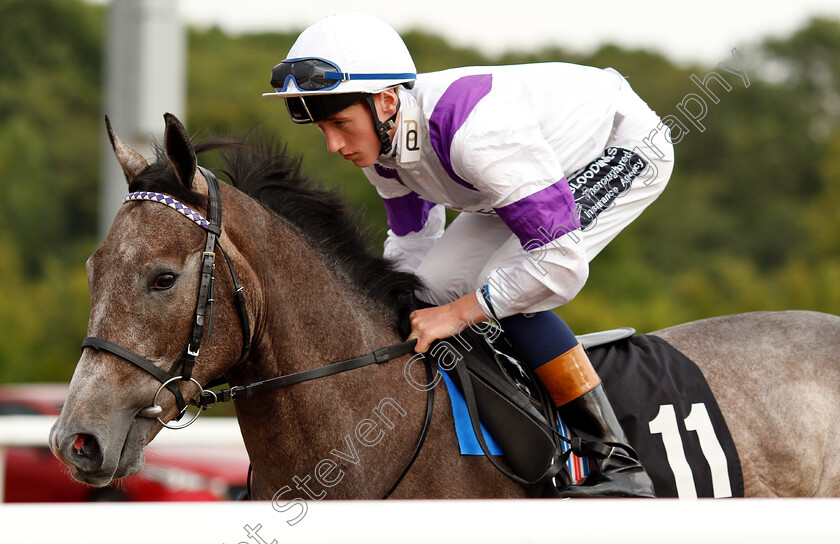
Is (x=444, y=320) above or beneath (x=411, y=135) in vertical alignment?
beneath

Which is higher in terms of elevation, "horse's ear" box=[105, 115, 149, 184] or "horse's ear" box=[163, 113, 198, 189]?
"horse's ear" box=[163, 113, 198, 189]

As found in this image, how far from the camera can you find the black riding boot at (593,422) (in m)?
2.64

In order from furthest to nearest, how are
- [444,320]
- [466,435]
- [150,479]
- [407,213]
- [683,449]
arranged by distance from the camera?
1. [150,479]
2. [407,213]
3. [683,449]
4. [444,320]
5. [466,435]

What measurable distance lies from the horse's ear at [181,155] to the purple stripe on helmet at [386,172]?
78 cm

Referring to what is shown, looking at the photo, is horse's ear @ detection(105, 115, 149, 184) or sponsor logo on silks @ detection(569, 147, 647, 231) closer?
horse's ear @ detection(105, 115, 149, 184)

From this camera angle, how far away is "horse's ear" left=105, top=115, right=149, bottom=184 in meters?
2.52

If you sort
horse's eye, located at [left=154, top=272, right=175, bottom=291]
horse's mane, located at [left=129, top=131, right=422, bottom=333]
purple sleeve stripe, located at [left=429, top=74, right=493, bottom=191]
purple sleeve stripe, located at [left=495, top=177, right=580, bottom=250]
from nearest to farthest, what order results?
horse's eye, located at [left=154, top=272, right=175, bottom=291]
purple sleeve stripe, located at [left=495, top=177, right=580, bottom=250]
purple sleeve stripe, located at [left=429, top=74, right=493, bottom=191]
horse's mane, located at [left=129, top=131, right=422, bottom=333]

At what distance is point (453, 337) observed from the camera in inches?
109

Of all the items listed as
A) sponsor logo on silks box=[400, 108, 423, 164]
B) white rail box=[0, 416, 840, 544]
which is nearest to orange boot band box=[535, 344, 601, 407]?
sponsor logo on silks box=[400, 108, 423, 164]

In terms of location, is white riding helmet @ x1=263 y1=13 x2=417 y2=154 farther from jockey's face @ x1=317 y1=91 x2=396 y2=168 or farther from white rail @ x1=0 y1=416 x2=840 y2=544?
white rail @ x1=0 y1=416 x2=840 y2=544

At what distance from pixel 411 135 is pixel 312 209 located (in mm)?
372

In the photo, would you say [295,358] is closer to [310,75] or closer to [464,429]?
[464,429]

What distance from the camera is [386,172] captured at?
9.89ft

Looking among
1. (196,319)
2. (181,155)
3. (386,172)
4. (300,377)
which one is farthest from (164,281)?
Answer: (386,172)
